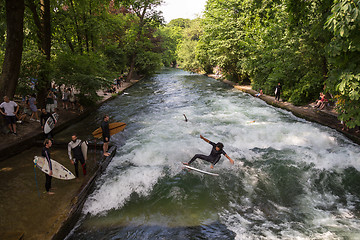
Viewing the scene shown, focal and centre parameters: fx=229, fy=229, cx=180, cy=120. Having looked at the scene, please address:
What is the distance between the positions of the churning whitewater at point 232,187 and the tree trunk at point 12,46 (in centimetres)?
503

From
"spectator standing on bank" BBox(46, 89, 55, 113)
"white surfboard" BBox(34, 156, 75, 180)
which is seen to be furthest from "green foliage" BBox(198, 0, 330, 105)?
"spectator standing on bank" BBox(46, 89, 55, 113)

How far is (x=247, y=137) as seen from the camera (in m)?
11.7

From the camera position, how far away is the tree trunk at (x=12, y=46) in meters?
9.03

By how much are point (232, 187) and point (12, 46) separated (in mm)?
10212

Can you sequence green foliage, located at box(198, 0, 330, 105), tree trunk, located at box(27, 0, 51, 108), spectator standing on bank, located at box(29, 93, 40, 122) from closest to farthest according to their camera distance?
1. spectator standing on bank, located at box(29, 93, 40, 122)
2. tree trunk, located at box(27, 0, 51, 108)
3. green foliage, located at box(198, 0, 330, 105)

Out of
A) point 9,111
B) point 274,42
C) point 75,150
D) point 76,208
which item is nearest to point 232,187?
point 76,208

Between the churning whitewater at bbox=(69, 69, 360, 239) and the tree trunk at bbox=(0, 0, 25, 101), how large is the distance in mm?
5028

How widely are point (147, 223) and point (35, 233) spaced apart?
2.54 metres

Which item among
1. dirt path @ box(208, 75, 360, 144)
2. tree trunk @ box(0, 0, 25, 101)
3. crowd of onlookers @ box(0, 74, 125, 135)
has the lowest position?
crowd of onlookers @ box(0, 74, 125, 135)

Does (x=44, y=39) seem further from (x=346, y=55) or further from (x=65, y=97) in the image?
(x=346, y=55)

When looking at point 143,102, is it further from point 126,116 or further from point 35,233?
point 35,233

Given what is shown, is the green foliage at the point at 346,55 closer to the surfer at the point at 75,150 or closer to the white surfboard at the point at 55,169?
the surfer at the point at 75,150

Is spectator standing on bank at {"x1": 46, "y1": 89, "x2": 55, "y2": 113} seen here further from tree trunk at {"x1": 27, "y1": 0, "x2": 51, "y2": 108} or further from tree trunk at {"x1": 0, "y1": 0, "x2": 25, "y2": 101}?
tree trunk at {"x1": 0, "y1": 0, "x2": 25, "y2": 101}

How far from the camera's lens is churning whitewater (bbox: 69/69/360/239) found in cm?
586
